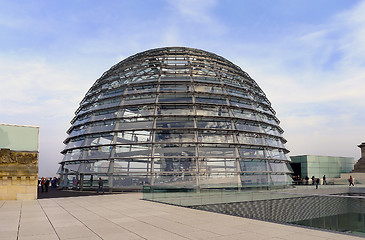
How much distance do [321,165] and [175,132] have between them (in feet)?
137

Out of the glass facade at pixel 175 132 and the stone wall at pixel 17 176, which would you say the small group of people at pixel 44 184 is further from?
the stone wall at pixel 17 176

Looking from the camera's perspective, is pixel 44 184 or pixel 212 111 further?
pixel 44 184

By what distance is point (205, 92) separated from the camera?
30.5 metres

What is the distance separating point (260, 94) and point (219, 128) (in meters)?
9.77

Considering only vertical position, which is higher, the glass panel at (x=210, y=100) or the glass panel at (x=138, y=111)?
the glass panel at (x=210, y=100)

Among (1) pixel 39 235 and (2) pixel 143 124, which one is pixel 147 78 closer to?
(2) pixel 143 124

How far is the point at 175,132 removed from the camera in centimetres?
2866

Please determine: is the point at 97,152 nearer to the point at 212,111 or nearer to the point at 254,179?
the point at 212,111

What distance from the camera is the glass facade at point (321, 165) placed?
58044 millimetres

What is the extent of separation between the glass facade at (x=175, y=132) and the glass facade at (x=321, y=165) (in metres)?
27.5

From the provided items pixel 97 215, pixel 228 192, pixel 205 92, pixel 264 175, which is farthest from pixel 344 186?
pixel 97 215

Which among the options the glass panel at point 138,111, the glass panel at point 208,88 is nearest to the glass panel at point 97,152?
the glass panel at point 138,111

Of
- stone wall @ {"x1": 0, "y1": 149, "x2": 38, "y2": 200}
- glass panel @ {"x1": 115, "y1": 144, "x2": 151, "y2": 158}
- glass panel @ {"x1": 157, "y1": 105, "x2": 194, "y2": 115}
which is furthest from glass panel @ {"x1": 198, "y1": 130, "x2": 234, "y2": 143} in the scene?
stone wall @ {"x1": 0, "y1": 149, "x2": 38, "y2": 200}

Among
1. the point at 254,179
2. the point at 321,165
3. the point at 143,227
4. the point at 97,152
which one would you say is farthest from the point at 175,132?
the point at 321,165
